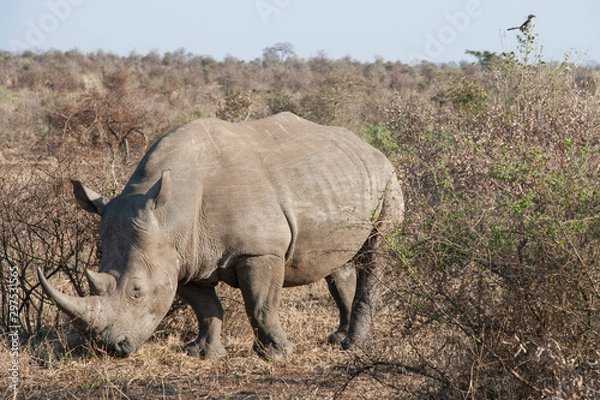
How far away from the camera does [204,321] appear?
295 inches

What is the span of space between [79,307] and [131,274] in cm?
50

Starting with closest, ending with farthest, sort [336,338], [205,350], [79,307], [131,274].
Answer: [79,307], [131,274], [205,350], [336,338]

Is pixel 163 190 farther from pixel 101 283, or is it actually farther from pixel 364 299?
pixel 364 299

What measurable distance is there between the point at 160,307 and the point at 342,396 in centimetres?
172

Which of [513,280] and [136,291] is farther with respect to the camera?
[136,291]

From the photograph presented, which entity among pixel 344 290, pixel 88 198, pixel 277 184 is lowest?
pixel 344 290

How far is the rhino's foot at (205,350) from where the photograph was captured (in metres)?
7.42

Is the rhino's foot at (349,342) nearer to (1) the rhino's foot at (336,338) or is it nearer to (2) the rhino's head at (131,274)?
(1) the rhino's foot at (336,338)

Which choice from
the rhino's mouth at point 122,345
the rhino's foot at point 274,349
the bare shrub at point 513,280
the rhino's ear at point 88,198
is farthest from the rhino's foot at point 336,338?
the bare shrub at point 513,280

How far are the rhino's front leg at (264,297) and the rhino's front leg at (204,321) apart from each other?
391 millimetres

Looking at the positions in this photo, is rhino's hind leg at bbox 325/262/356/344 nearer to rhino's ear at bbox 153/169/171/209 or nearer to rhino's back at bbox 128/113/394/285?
rhino's back at bbox 128/113/394/285

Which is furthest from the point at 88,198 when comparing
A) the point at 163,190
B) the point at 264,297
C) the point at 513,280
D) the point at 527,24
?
the point at 527,24

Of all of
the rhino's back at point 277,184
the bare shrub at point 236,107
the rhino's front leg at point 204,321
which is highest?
the bare shrub at point 236,107

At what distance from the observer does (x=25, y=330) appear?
7.97 meters
